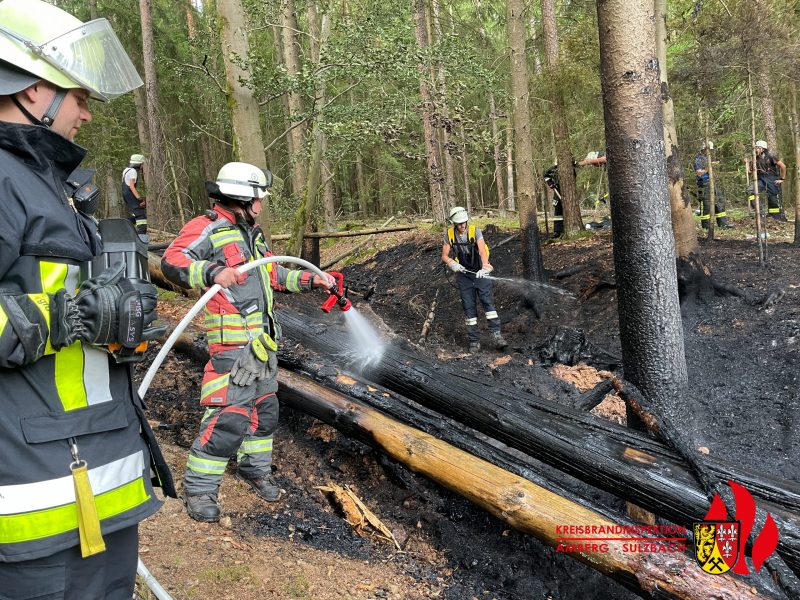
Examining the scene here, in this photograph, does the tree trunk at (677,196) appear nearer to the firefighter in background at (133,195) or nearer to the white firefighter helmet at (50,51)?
the white firefighter helmet at (50,51)

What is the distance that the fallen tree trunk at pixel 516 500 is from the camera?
8.61ft

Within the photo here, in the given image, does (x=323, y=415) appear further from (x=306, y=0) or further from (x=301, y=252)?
(x=306, y=0)

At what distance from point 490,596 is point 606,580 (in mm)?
822

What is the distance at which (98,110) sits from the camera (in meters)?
19.3

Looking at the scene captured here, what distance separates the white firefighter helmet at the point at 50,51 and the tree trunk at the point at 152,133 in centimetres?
1743

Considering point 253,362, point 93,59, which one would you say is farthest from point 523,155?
point 93,59

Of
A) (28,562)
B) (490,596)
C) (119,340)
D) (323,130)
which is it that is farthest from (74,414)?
(323,130)

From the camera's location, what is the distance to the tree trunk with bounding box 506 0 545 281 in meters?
9.77

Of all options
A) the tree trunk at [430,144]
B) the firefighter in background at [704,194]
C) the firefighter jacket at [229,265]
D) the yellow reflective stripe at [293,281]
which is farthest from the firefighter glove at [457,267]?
the firefighter in background at [704,194]

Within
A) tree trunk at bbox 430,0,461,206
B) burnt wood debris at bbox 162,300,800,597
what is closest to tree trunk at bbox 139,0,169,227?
tree trunk at bbox 430,0,461,206

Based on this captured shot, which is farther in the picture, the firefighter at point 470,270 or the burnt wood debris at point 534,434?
the firefighter at point 470,270

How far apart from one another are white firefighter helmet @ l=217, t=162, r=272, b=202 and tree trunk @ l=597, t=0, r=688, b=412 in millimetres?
2451

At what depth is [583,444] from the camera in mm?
3582

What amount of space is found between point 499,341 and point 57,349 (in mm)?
6875
